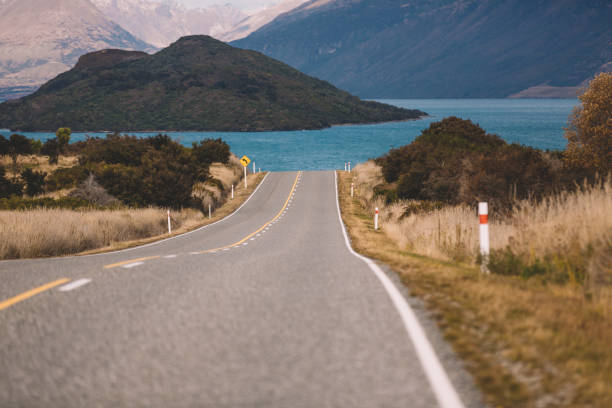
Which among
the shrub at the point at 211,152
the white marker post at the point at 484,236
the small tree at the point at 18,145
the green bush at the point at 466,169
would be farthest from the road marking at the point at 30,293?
the shrub at the point at 211,152

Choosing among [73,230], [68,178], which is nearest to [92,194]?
[68,178]

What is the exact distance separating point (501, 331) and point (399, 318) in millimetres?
970

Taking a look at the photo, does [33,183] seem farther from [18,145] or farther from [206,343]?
[206,343]

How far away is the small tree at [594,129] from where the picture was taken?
38938mm

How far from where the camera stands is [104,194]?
30.6m

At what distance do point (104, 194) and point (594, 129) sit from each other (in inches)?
1409

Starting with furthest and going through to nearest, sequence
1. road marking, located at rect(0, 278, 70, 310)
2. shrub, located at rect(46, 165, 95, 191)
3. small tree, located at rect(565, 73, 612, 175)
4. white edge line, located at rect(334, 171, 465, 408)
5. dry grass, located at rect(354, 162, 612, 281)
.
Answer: small tree, located at rect(565, 73, 612, 175) < shrub, located at rect(46, 165, 95, 191) < dry grass, located at rect(354, 162, 612, 281) < road marking, located at rect(0, 278, 70, 310) < white edge line, located at rect(334, 171, 465, 408)

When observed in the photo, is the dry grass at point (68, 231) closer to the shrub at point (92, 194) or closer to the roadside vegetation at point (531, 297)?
the shrub at point (92, 194)

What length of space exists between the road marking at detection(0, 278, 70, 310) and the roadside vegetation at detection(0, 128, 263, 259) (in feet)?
25.7

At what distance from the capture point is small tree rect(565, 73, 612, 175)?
38.9 m

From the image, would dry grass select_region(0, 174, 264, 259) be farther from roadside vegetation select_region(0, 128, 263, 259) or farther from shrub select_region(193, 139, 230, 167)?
shrub select_region(193, 139, 230, 167)

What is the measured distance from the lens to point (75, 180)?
35.1 meters

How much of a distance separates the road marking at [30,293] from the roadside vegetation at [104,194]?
7.83 metres

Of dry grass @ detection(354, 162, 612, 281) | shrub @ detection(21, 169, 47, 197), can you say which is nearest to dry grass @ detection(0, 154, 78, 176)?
shrub @ detection(21, 169, 47, 197)
